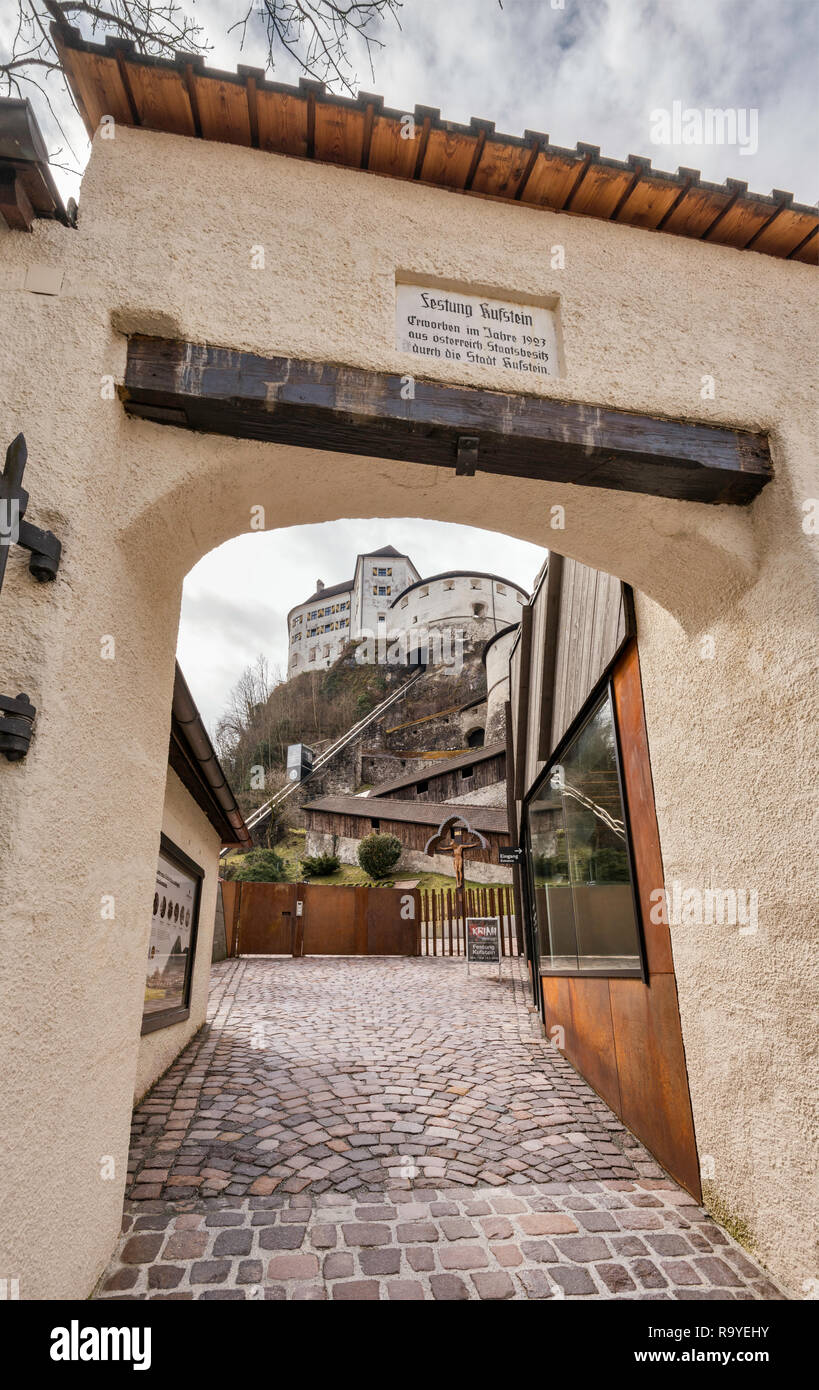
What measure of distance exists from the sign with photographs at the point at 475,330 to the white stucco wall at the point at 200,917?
377cm

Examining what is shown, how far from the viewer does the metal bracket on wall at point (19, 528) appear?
1.88 metres

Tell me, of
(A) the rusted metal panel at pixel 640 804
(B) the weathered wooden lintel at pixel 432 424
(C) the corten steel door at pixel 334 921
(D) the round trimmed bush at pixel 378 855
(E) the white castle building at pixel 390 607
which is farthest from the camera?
(E) the white castle building at pixel 390 607

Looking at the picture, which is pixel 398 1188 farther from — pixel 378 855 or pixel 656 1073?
pixel 378 855

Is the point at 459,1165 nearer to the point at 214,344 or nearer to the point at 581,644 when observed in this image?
the point at 581,644

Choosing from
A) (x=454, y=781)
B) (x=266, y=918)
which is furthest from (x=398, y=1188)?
(x=454, y=781)

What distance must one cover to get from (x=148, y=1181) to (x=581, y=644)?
474 centimetres

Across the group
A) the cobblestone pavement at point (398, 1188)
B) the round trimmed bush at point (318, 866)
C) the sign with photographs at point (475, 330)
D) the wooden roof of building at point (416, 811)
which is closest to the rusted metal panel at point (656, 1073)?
the cobblestone pavement at point (398, 1188)

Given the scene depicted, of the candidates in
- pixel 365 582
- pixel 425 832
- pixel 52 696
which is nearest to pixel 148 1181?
pixel 52 696

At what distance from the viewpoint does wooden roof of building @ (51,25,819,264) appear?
2676mm

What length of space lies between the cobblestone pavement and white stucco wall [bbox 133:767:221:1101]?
19 cm

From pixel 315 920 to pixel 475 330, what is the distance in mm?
14292

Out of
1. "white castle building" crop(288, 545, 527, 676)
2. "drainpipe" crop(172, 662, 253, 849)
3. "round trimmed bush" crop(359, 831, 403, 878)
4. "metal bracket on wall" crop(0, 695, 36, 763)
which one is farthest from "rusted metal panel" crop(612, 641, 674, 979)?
"white castle building" crop(288, 545, 527, 676)

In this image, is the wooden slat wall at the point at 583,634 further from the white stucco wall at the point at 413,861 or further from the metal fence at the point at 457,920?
the white stucco wall at the point at 413,861

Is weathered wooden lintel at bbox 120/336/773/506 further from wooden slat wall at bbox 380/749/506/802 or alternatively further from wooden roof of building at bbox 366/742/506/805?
wooden slat wall at bbox 380/749/506/802
